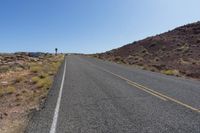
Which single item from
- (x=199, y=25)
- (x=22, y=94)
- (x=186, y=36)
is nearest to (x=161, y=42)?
(x=186, y=36)

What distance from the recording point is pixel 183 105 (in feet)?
33.5

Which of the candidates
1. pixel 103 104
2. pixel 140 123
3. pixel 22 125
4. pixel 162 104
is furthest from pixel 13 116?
pixel 162 104

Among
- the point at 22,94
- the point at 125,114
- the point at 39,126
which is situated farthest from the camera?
the point at 22,94

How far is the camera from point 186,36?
245 ft

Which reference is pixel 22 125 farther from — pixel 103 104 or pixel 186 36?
pixel 186 36

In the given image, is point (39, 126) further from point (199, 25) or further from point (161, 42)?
point (199, 25)

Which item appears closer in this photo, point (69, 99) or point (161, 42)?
point (69, 99)

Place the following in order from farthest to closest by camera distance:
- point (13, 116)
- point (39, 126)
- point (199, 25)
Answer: point (199, 25) < point (13, 116) < point (39, 126)

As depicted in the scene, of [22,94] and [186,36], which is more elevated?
[186,36]

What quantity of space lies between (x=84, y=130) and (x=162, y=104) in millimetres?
4282

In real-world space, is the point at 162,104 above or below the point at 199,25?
below

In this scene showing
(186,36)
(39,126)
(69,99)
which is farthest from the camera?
(186,36)

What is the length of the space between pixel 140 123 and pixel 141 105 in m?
2.54

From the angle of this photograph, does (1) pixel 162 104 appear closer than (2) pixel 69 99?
Yes
